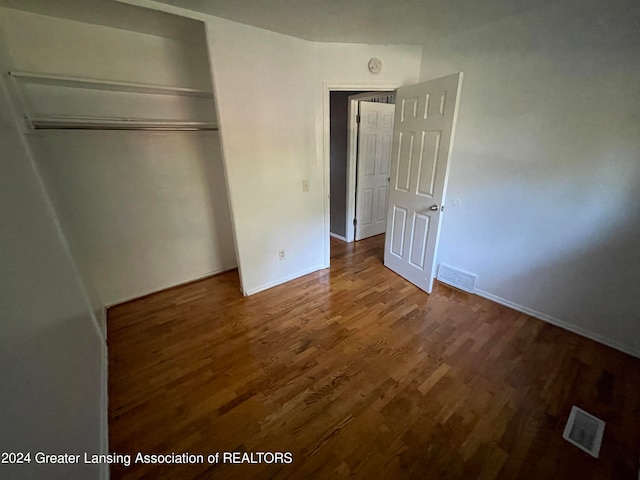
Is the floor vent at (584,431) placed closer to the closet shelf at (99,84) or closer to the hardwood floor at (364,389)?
the hardwood floor at (364,389)

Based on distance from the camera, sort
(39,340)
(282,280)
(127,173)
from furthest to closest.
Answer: (282,280), (127,173), (39,340)

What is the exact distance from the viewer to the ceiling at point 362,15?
68.4 inches

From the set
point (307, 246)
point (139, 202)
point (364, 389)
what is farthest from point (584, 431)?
point (139, 202)

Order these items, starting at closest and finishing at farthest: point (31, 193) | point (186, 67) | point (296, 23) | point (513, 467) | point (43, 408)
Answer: point (43, 408) → point (513, 467) → point (31, 193) → point (296, 23) → point (186, 67)

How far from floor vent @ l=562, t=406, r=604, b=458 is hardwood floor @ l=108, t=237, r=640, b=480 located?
34mm

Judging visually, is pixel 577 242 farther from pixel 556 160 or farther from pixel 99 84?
pixel 99 84

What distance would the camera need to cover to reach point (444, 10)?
6.18ft

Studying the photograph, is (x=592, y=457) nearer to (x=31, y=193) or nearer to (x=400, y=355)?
(x=400, y=355)

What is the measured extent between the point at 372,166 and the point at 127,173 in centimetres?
296

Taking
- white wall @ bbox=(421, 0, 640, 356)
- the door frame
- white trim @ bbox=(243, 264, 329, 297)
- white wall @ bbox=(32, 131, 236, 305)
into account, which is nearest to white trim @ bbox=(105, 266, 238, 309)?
white wall @ bbox=(32, 131, 236, 305)

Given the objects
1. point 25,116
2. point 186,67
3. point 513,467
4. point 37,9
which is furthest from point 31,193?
point 513,467

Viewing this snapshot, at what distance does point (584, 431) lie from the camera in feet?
4.59

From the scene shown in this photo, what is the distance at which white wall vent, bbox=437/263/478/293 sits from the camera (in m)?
2.62

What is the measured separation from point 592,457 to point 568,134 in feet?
6.48
